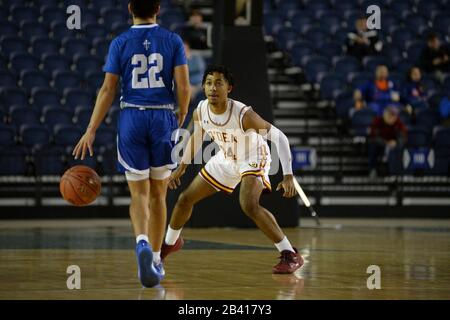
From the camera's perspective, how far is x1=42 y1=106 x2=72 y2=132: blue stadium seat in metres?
20.5

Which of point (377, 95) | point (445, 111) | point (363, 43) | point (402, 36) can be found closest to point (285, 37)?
point (363, 43)

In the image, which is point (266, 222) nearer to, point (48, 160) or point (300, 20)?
point (48, 160)

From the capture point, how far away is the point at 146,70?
26.5 feet

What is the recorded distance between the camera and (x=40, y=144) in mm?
19906

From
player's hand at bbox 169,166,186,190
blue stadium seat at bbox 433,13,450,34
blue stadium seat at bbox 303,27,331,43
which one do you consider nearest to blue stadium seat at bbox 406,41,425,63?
blue stadium seat at bbox 433,13,450,34

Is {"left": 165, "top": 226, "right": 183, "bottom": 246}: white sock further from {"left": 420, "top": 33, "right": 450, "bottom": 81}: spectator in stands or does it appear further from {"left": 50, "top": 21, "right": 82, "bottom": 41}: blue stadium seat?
{"left": 420, "top": 33, "right": 450, "bottom": 81}: spectator in stands

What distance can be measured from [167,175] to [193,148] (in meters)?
1.45

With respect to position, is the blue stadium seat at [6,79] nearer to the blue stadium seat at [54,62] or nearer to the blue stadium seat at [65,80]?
the blue stadium seat at [65,80]

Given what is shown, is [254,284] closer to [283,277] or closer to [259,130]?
[283,277]

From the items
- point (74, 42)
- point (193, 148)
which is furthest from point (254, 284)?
point (74, 42)

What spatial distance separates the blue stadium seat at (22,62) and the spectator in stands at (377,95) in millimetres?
6977

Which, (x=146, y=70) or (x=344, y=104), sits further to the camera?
(x=344, y=104)

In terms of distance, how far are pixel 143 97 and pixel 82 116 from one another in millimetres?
12691

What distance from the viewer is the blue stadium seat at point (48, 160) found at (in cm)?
1930
